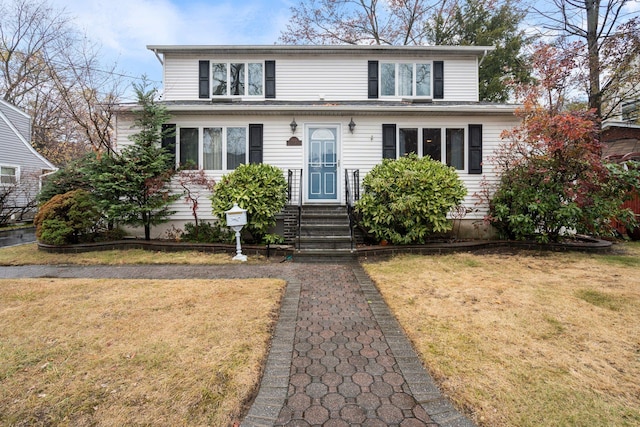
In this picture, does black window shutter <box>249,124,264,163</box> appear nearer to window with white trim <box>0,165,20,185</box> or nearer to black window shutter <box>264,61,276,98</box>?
black window shutter <box>264,61,276,98</box>

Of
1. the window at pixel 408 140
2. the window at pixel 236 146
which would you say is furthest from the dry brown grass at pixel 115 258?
the window at pixel 408 140

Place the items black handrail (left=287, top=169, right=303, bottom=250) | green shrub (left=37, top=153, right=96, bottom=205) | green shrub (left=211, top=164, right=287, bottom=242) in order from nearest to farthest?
1. green shrub (left=211, top=164, right=287, bottom=242)
2. green shrub (left=37, top=153, right=96, bottom=205)
3. black handrail (left=287, top=169, right=303, bottom=250)

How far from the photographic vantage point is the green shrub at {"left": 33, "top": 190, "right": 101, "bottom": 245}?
755 centimetres

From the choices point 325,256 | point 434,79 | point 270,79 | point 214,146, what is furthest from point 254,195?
point 434,79

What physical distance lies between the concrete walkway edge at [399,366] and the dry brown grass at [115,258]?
3694 mm

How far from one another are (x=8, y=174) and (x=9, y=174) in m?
0.09

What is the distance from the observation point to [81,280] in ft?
17.5

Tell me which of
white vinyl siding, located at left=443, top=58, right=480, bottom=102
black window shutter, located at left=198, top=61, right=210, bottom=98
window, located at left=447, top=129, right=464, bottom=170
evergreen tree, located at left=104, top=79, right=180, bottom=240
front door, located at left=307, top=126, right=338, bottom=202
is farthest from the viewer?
white vinyl siding, located at left=443, top=58, right=480, bottom=102

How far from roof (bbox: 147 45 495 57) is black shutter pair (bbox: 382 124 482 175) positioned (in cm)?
316

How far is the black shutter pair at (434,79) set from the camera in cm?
1046

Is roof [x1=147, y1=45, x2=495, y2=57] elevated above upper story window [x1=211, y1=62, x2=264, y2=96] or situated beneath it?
elevated above

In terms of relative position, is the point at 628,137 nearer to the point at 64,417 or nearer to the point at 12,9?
the point at 64,417

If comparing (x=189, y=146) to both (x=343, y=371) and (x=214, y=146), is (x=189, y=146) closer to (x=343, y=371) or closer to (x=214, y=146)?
(x=214, y=146)

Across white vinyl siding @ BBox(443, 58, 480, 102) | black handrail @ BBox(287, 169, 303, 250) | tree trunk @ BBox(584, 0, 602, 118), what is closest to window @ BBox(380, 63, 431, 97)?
white vinyl siding @ BBox(443, 58, 480, 102)
